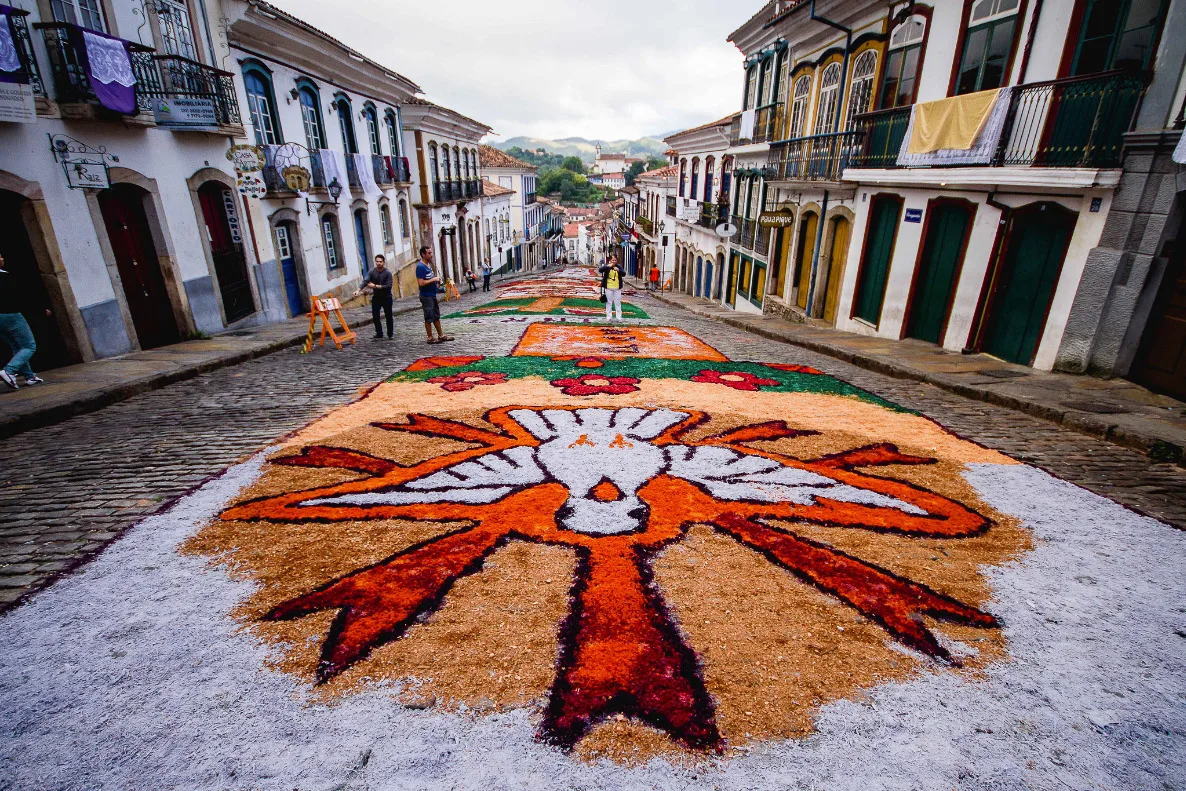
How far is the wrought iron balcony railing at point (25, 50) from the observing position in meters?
7.36

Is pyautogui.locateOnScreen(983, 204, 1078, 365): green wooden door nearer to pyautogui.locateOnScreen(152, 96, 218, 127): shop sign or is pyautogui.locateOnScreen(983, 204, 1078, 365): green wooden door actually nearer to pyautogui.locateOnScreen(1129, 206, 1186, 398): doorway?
pyautogui.locateOnScreen(1129, 206, 1186, 398): doorway

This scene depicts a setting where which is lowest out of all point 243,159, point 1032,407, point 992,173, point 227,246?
point 1032,407

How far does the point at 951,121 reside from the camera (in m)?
9.43

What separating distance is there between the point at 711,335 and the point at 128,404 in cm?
1094

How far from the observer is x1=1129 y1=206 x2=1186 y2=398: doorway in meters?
6.91

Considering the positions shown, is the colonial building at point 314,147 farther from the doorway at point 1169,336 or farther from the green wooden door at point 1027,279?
the doorway at point 1169,336

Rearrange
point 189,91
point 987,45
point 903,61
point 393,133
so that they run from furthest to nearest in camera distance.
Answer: point 393,133, point 903,61, point 189,91, point 987,45

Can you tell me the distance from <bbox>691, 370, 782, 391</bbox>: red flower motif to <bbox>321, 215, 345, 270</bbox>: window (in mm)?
13426

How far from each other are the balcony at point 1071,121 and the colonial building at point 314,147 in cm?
1513

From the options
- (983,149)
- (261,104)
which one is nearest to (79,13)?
(261,104)

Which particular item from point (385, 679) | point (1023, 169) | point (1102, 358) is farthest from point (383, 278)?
point (1102, 358)

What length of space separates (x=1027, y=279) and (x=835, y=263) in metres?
5.80

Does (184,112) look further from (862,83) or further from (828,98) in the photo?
(828,98)

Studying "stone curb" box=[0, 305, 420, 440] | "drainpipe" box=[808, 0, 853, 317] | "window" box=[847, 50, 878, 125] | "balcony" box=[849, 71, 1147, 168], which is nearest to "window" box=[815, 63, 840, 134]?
"drainpipe" box=[808, 0, 853, 317]
